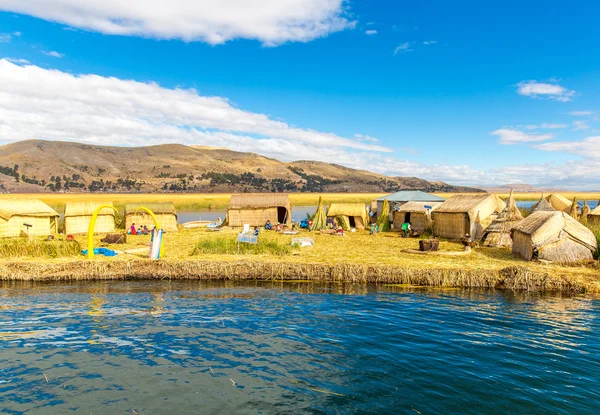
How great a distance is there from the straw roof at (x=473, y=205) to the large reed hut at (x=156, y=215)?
2243 cm

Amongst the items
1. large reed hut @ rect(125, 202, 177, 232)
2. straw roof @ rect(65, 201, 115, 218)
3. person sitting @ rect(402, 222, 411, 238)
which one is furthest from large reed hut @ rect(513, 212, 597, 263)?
straw roof @ rect(65, 201, 115, 218)

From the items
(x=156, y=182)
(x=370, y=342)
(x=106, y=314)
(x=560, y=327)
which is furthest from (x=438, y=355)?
(x=156, y=182)

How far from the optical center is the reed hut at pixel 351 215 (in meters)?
40.4

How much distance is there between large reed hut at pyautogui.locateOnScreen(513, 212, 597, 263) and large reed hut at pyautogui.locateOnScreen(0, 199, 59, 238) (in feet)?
102

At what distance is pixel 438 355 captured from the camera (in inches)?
428

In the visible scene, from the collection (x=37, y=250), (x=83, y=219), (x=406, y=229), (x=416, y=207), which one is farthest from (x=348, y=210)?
(x=37, y=250)

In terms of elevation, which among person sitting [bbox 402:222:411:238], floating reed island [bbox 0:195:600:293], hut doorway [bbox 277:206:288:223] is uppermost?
hut doorway [bbox 277:206:288:223]

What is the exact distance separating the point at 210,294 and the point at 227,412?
9.18 m

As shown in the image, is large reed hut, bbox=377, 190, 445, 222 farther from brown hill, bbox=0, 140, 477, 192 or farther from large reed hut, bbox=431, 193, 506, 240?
brown hill, bbox=0, 140, 477, 192

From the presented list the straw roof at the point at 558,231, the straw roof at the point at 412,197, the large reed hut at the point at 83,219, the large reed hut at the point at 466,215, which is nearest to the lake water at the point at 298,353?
the straw roof at the point at 558,231

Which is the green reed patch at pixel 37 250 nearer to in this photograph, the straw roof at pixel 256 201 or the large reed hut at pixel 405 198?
the straw roof at pixel 256 201

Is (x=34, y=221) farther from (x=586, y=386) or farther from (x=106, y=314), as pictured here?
(x=586, y=386)

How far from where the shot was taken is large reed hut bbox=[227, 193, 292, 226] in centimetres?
3984

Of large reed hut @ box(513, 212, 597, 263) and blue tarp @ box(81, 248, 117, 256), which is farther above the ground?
large reed hut @ box(513, 212, 597, 263)
